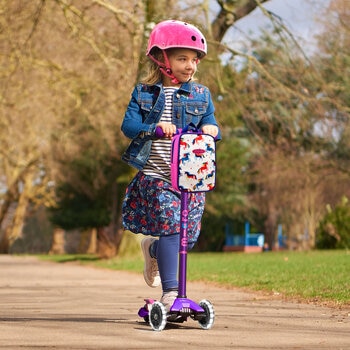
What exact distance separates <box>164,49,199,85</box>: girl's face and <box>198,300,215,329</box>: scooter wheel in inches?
60.6

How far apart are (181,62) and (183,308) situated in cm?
164

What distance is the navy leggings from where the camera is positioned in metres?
6.02

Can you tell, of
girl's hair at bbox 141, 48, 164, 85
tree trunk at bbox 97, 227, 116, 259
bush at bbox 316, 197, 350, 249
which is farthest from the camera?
tree trunk at bbox 97, 227, 116, 259

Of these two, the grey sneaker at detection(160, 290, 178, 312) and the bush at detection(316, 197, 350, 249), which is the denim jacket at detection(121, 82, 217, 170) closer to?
the grey sneaker at detection(160, 290, 178, 312)

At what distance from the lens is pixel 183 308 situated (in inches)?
225

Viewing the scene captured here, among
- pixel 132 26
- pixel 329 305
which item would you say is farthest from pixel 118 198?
pixel 329 305

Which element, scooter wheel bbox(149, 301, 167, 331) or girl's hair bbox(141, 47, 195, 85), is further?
girl's hair bbox(141, 47, 195, 85)

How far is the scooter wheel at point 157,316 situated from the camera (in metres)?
5.64

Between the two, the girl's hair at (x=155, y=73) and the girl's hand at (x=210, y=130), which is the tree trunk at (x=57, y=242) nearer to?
the girl's hair at (x=155, y=73)

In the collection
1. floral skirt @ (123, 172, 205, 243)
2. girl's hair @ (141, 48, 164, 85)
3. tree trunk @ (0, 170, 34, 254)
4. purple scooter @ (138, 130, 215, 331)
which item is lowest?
purple scooter @ (138, 130, 215, 331)

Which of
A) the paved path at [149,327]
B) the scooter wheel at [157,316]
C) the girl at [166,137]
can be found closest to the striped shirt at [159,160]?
the girl at [166,137]

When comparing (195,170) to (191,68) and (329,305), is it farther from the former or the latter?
(329,305)

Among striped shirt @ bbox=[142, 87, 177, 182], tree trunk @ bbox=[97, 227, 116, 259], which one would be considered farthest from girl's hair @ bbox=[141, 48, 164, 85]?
tree trunk @ bbox=[97, 227, 116, 259]

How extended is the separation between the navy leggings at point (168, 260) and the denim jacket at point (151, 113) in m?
0.52
